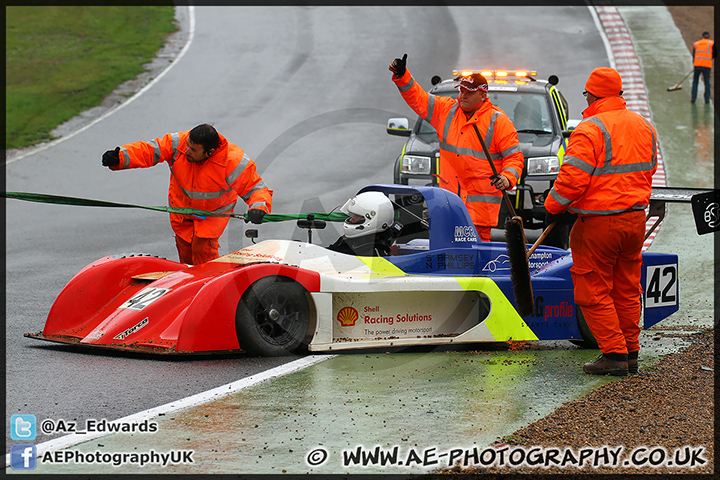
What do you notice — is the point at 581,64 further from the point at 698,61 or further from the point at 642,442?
the point at 642,442

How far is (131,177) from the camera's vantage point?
16.2 m

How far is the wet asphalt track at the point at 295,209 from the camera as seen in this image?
517 cm

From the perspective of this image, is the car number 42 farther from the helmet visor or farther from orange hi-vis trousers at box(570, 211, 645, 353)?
the helmet visor

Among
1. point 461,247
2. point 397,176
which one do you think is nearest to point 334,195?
point 397,176

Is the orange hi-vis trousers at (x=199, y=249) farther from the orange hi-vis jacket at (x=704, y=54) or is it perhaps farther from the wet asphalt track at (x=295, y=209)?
the orange hi-vis jacket at (x=704, y=54)

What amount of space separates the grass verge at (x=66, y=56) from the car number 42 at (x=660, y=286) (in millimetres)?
14276

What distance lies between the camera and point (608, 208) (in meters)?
6.23

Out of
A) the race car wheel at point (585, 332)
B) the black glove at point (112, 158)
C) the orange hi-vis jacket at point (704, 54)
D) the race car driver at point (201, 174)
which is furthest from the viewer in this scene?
the orange hi-vis jacket at point (704, 54)

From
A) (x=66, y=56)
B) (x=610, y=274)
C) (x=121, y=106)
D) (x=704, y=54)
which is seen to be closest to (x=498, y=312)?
(x=610, y=274)

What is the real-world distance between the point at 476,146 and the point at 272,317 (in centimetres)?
292

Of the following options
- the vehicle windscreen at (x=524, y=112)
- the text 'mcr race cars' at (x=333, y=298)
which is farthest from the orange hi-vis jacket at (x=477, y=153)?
the vehicle windscreen at (x=524, y=112)

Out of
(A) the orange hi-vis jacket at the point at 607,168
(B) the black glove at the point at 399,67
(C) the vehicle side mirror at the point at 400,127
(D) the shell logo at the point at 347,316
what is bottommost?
(D) the shell logo at the point at 347,316

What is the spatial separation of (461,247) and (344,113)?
1270 centimetres
